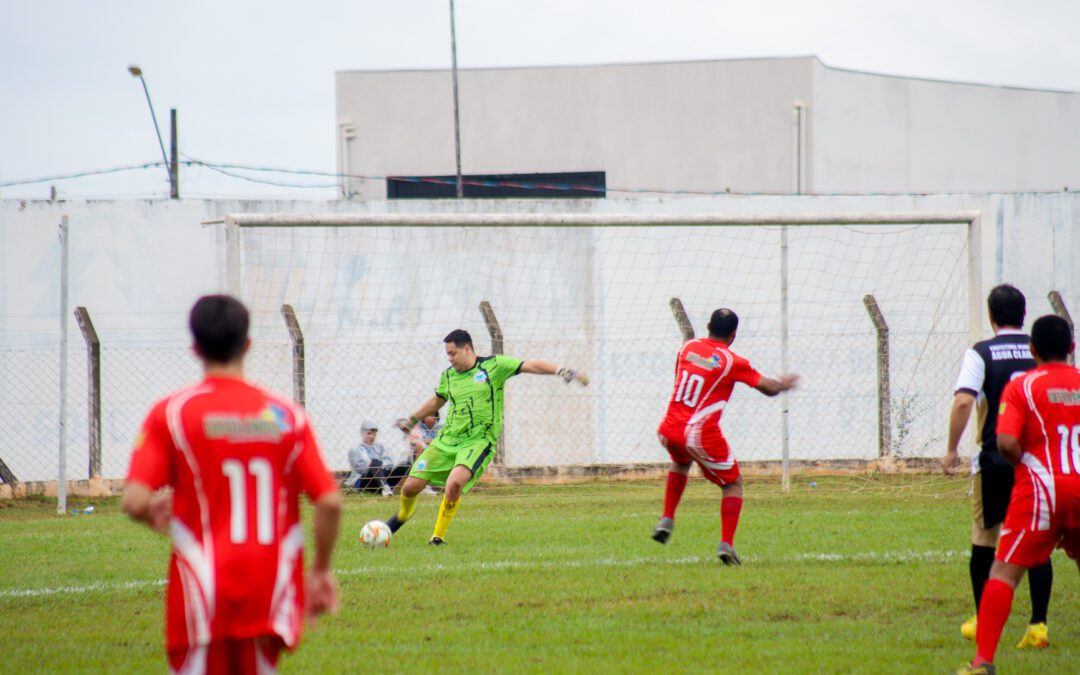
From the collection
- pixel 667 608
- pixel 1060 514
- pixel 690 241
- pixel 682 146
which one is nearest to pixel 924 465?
pixel 690 241

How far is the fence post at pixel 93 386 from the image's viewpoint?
16.7m

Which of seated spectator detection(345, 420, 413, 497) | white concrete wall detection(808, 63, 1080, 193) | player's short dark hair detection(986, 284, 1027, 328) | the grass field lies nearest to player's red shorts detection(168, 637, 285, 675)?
the grass field

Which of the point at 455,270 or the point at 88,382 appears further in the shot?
the point at 455,270

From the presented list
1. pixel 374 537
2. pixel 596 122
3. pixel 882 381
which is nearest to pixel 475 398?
pixel 374 537

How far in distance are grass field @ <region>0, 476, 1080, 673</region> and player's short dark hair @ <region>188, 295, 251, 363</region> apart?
274 centimetres

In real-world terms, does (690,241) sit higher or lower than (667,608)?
higher

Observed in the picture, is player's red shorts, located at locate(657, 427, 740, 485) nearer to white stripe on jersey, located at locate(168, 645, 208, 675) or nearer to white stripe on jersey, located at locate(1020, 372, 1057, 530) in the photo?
white stripe on jersey, located at locate(1020, 372, 1057, 530)

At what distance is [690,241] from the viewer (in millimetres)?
18734

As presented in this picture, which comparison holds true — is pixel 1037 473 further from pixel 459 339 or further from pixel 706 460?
pixel 459 339

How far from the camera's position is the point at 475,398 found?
10.5 metres

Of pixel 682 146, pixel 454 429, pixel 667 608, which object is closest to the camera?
pixel 667 608

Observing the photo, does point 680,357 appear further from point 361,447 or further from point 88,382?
point 88,382

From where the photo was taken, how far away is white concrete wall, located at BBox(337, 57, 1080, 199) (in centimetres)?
2841

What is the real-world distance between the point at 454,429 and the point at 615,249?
28.1 feet
